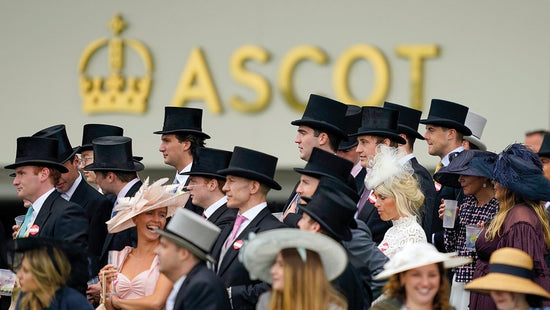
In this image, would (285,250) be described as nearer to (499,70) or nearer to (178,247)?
(178,247)

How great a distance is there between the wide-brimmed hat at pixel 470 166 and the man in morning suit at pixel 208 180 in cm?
142

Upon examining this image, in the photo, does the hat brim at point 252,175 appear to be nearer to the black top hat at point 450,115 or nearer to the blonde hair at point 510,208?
the blonde hair at point 510,208

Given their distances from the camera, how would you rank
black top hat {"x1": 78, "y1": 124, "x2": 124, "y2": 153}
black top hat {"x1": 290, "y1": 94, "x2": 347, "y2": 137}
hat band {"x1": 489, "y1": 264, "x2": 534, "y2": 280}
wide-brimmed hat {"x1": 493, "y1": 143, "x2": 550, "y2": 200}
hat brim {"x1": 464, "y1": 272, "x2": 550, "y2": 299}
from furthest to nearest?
black top hat {"x1": 78, "y1": 124, "x2": 124, "y2": 153} → black top hat {"x1": 290, "y1": 94, "x2": 347, "y2": 137} → wide-brimmed hat {"x1": 493, "y1": 143, "x2": 550, "y2": 200} → hat band {"x1": 489, "y1": 264, "x2": 534, "y2": 280} → hat brim {"x1": 464, "y1": 272, "x2": 550, "y2": 299}

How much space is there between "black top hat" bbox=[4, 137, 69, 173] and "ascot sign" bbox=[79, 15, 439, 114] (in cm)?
404

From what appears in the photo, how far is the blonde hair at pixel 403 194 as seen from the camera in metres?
7.86

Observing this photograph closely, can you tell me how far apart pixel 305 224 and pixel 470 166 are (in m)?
1.66

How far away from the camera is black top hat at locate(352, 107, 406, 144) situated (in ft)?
29.2

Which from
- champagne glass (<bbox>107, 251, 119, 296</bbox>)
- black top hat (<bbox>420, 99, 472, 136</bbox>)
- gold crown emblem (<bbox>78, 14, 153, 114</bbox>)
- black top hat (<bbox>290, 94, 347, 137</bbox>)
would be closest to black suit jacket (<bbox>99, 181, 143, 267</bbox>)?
champagne glass (<bbox>107, 251, 119, 296</bbox>)

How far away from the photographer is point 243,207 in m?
7.78

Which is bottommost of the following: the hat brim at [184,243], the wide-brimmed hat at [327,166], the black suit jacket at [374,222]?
the hat brim at [184,243]

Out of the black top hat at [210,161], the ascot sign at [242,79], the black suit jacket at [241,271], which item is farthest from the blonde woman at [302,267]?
the ascot sign at [242,79]

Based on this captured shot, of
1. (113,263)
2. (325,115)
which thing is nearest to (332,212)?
(113,263)

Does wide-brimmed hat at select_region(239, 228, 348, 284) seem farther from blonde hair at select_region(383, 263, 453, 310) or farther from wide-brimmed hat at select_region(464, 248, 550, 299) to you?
wide-brimmed hat at select_region(464, 248, 550, 299)

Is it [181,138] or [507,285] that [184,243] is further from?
[181,138]
